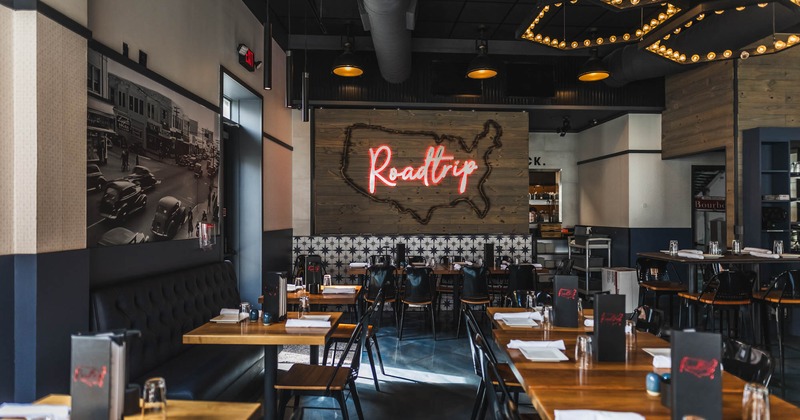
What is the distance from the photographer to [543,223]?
1148 cm

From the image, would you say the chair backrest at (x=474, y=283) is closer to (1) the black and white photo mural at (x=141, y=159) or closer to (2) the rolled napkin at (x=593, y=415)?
(1) the black and white photo mural at (x=141, y=159)

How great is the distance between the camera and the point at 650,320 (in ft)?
11.0

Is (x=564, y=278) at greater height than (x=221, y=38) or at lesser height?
lesser

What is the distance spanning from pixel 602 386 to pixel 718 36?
6089 mm

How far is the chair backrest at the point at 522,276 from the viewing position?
6.60 meters

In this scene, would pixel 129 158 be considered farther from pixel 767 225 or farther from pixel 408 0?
pixel 767 225

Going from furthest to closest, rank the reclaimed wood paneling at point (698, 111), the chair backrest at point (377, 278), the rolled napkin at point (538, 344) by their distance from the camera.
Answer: the reclaimed wood paneling at point (698, 111)
the chair backrest at point (377, 278)
the rolled napkin at point (538, 344)

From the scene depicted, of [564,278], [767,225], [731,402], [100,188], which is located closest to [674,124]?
[767,225]

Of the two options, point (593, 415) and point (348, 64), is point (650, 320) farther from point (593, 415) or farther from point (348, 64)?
point (348, 64)

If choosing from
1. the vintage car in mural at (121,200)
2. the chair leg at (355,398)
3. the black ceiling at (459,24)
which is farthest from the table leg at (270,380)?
the black ceiling at (459,24)

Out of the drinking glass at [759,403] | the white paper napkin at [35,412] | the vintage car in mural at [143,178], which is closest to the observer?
the drinking glass at [759,403]

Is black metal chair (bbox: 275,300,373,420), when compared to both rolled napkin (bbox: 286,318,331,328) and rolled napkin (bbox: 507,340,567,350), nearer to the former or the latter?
rolled napkin (bbox: 286,318,331,328)

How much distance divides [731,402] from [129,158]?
3.77 m

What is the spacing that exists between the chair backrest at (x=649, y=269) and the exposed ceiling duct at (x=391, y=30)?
439 centimetres
